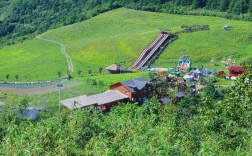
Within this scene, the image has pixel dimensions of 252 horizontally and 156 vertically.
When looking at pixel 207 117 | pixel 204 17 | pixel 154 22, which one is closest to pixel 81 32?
pixel 154 22

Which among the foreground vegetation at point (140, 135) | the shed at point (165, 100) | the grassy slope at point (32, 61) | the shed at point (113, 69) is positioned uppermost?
the foreground vegetation at point (140, 135)

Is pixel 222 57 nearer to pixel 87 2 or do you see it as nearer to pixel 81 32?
pixel 81 32

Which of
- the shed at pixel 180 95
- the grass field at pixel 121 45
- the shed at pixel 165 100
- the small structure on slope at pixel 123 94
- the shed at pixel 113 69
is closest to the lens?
the shed at pixel 165 100

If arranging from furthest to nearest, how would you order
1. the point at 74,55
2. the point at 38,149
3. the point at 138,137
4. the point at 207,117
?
1. the point at 74,55
2. the point at 207,117
3. the point at 138,137
4. the point at 38,149

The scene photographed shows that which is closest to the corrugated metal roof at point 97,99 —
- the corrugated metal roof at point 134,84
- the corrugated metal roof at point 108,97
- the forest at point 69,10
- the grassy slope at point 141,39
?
the corrugated metal roof at point 108,97

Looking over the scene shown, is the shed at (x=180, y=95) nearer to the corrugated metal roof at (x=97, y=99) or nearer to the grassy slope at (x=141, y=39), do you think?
the corrugated metal roof at (x=97, y=99)

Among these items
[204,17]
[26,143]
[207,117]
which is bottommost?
[204,17]
